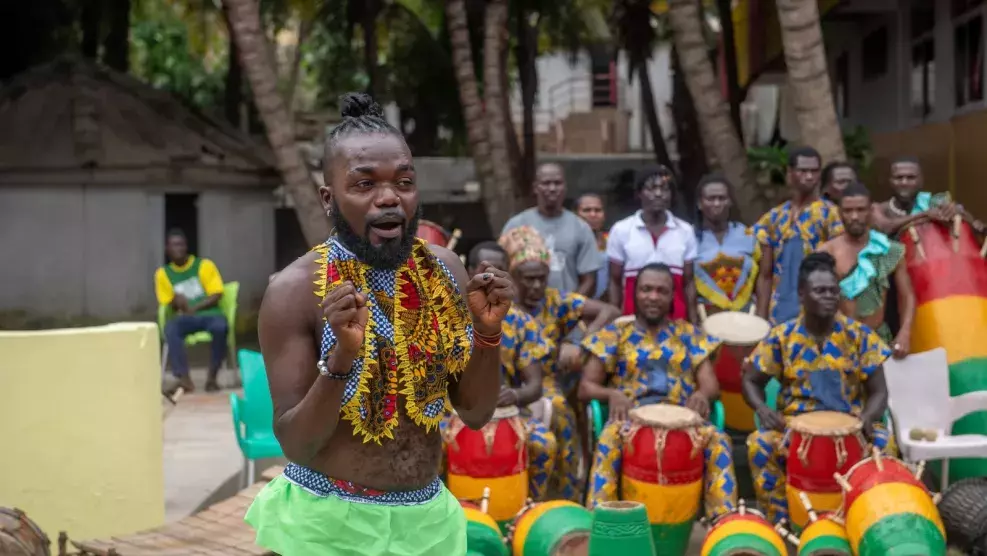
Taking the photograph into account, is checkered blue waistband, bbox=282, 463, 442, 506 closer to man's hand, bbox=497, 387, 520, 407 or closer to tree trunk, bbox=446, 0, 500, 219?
man's hand, bbox=497, 387, 520, 407

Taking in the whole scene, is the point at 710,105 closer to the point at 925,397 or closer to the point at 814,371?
the point at 925,397

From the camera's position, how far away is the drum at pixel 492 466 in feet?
20.7

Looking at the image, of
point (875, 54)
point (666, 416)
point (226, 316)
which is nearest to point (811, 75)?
point (666, 416)

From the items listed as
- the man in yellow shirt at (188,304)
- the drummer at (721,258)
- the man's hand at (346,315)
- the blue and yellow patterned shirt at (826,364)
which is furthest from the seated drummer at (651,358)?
the man in yellow shirt at (188,304)

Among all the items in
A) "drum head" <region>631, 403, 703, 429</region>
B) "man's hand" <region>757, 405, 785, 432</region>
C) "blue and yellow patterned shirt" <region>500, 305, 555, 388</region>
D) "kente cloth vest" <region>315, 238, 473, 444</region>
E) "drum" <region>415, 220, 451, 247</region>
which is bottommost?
"man's hand" <region>757, 405, 785, 432</region>

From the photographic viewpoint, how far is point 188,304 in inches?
501

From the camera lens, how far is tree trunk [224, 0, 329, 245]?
1232 cm

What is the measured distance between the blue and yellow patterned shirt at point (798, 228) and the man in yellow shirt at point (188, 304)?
6.37m

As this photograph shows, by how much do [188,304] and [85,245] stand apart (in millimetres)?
5756

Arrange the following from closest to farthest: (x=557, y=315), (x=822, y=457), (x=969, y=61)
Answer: (x=822, y=457) → (x=557, y=315) → (x=969, y=61)

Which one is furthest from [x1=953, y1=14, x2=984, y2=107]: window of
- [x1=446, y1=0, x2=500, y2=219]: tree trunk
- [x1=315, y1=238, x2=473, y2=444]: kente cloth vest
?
[x1=315, y1=238, x2=473, y2=444]: kente cloth vest

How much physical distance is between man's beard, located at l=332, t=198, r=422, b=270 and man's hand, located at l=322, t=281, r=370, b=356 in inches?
9.6

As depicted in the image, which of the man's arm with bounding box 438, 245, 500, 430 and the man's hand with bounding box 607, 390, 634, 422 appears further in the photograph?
the man's hand with bounding box 607, 390, 634, 422

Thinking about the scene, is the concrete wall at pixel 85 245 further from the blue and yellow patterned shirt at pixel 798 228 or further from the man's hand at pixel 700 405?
the man's hand at pixel 700 405
